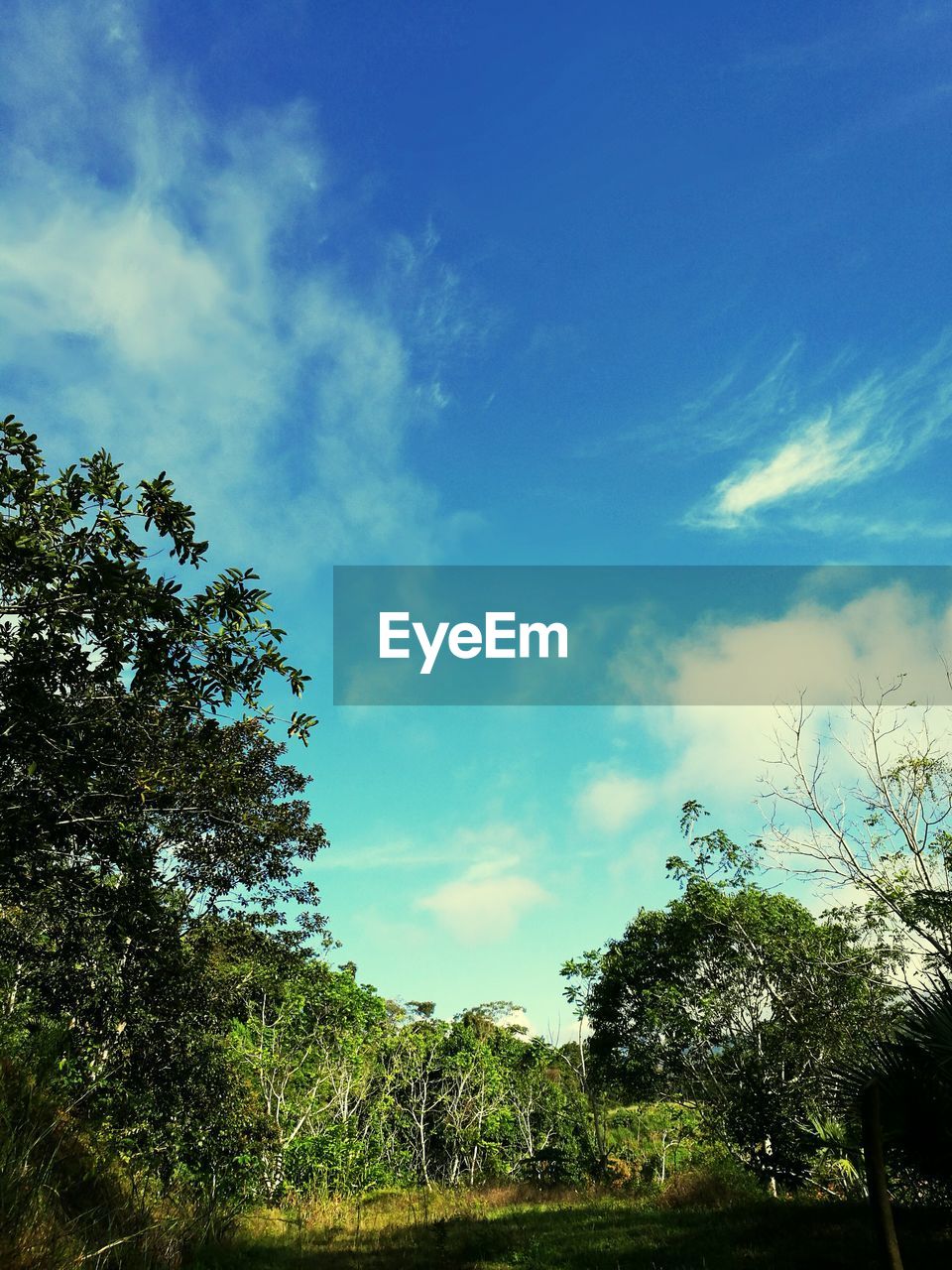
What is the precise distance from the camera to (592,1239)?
12.9 meters

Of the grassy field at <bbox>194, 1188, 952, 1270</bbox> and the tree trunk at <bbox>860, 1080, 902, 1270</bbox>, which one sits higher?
the tree trunk at <bbox>860, 1080, 902, 1270</bbox>

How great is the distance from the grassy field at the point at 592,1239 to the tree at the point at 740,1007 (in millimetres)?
3913

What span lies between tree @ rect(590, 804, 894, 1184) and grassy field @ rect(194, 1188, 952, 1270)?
12.8 ft

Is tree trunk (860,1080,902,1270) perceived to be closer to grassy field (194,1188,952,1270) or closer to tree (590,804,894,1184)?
grassy field (194,1188,952,1270)

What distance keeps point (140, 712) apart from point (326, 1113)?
22.2m

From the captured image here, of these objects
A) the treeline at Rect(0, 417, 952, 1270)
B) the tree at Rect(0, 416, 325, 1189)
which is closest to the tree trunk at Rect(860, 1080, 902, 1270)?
the treeline at Rect(0, 417, 952, 1270)

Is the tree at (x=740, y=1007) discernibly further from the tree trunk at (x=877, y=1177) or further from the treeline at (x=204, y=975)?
the tree trunk at (x=877, y=1177)

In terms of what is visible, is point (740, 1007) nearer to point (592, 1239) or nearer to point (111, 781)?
point (592, 1239)

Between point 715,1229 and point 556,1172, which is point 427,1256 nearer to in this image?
point 715,1229

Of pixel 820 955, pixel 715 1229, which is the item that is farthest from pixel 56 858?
pixel 820 955

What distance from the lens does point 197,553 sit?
7863 mm

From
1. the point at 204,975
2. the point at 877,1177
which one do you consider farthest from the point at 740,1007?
the point at 877,1177

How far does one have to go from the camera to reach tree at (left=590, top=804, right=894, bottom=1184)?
1747 cm

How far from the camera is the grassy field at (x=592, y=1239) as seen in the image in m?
9.95
